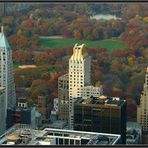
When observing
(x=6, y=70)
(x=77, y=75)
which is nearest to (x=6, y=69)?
(x=6, y=70)

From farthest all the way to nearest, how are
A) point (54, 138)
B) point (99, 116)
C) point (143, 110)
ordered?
point (143, 110) → point (99, 116) → point (54, 138)

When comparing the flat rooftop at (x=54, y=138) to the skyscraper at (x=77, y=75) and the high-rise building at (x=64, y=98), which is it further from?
the high-rise building at (x=64, y=98)

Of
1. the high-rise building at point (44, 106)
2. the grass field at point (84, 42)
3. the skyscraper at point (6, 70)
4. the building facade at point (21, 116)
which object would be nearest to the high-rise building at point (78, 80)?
the high-rise building at point (44, 106)

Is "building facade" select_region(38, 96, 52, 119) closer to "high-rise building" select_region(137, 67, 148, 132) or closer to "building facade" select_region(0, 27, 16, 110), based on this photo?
"building facade" select_region(0, 27, 16, 110)

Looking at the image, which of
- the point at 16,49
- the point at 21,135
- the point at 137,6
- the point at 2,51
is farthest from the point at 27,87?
the point at 21,135

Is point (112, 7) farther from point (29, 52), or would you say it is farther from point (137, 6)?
point (29, 52)

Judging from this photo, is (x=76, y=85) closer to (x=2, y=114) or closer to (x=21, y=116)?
(x=21, y=116)
